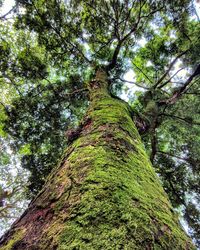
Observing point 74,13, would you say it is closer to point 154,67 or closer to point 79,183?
point 154,67

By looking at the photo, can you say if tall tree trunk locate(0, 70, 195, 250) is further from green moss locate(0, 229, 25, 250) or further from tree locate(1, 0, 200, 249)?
tree locate(1, 0, 200, 249)

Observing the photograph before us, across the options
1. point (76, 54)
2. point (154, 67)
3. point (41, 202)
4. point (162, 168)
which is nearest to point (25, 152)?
point (76, 54)

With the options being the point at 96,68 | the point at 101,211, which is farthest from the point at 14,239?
the point at 96,68

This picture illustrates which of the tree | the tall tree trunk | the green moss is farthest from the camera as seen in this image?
the tree

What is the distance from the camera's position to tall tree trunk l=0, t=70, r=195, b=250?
3.88 ft

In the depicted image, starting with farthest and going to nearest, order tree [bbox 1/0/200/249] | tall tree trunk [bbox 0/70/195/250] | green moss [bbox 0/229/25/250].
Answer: tree [bbox 1/0/200/249] → green moss [bbox 0/229/25/250] → tall tree trunk [bbox 0/70/195/250]

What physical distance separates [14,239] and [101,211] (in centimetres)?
62

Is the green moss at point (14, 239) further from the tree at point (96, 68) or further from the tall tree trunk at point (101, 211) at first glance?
the tree at point (96, 68)

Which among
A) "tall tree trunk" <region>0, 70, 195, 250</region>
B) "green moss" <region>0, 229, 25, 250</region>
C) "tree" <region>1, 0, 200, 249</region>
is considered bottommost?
"green moss" <region>0, 229, 25, 250</region>

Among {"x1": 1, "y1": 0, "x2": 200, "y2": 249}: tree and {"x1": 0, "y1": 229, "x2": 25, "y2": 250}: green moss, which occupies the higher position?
{"x1": 1, "y1": 0, "x2": 200, "y2": 249}: tree

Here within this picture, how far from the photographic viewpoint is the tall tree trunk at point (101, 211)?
1183 mm

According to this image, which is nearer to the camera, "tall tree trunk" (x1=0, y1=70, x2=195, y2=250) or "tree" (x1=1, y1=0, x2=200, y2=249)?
"tall tree trunk" (x1=0, y1=70, x2=195, y2=250)

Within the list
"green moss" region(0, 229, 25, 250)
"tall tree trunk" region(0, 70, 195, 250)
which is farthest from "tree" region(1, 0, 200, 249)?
"green moss" region(0, 229, 25, 250)

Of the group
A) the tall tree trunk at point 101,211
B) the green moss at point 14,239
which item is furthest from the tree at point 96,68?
the green moss at point 14,239
